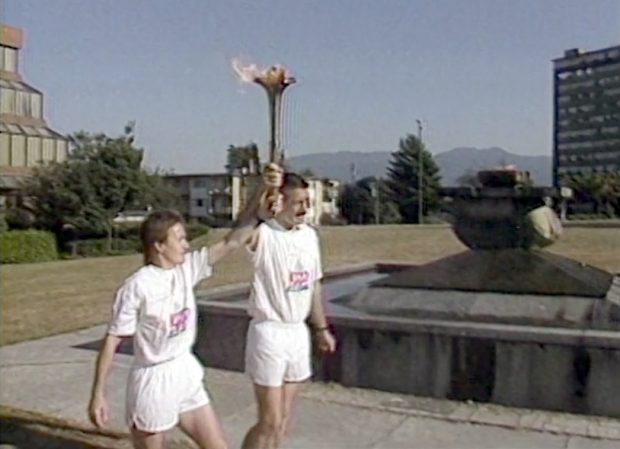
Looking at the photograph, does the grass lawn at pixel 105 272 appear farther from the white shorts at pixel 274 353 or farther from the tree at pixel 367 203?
the tree at pixel 367 203

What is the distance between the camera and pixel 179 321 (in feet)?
10.2

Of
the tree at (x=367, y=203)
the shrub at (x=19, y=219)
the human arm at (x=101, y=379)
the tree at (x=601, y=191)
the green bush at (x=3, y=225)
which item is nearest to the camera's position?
the human arm at (x=101, y=379)

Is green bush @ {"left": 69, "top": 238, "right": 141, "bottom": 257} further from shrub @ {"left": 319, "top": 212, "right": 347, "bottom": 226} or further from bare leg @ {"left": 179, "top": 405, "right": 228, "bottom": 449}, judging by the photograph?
bare leg @ {"left": 179, "top": 405, "right": 228, "bottom": 449}

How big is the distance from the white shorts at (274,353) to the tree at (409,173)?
4828cm

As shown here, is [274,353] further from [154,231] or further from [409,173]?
[409,173]

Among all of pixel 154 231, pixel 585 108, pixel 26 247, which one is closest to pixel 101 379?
pixel 154 231

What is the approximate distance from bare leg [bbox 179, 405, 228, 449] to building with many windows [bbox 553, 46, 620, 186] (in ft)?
30.2

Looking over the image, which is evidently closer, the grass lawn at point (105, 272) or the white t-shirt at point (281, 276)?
the white t-shirt at point (281, 276)

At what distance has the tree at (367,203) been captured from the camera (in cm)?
5228

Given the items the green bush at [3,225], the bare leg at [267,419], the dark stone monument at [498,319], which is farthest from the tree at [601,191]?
the bare leg at [267,419]

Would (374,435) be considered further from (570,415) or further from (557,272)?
(557,272)

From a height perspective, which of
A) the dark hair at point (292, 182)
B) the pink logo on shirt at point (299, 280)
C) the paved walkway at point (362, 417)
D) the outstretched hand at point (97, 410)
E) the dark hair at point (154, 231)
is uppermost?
the dark hair at point (292, 182)

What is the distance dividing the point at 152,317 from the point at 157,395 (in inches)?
12.9

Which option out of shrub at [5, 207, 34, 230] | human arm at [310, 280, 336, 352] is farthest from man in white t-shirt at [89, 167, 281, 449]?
shrub at [5, 207, 34, 230]
